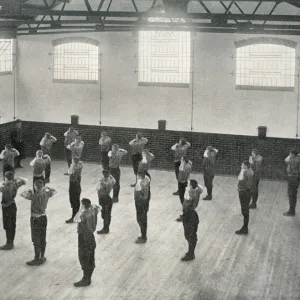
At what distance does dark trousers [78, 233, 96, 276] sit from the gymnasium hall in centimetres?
3

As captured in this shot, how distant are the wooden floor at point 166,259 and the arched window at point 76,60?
6.28 m

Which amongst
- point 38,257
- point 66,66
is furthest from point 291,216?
point 66,66

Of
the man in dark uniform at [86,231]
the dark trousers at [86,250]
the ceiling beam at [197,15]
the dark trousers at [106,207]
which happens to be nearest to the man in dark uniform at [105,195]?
the dark trousers at [106,207]

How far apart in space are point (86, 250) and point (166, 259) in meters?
2.21

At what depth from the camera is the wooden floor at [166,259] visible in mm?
10836

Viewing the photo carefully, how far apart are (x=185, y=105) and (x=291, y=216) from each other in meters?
6.63

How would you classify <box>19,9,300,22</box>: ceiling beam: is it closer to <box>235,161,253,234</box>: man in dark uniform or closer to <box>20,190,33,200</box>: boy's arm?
<box>235,161,253,234</box>: man in dark uniform

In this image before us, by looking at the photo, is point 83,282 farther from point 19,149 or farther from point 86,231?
point 19,149

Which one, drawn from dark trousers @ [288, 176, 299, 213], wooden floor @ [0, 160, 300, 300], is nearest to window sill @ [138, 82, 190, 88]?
wooden floor @ [0, 160, 300, 300]

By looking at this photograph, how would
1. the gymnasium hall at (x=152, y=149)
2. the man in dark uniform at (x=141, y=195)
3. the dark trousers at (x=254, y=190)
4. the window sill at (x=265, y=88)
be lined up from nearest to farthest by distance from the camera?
1. the gymnasium hall at (x=152, y=149)
2. the man in dark uniform at (x=141, y=195)
3. the dark trousers at (x=254, y=190)
4. the window sill at (x=265, y=88)

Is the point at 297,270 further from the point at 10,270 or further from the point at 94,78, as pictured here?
the point at 94,78

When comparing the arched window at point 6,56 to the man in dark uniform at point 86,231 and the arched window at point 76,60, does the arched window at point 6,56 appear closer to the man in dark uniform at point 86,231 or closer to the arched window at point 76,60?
the arched window at point 76,60

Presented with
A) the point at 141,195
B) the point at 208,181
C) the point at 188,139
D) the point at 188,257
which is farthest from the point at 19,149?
the point at 188,257

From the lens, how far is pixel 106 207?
13.7 meters
